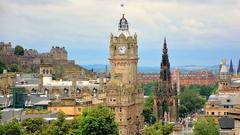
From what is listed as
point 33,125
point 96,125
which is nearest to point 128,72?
point 33,125

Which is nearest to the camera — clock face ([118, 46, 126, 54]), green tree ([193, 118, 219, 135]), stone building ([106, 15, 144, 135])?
green tree ([193, 118, 219, 135])

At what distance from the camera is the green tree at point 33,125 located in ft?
347

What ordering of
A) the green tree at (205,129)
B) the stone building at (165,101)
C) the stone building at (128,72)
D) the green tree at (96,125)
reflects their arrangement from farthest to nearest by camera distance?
the stone building at (165,101) → the stone building at (128,72) → the green tree at (96,125) → the green tree at (205,129)

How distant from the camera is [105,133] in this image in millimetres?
94188

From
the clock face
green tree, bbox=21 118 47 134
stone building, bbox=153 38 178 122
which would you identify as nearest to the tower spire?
stone building, bbox=153 38 178 122

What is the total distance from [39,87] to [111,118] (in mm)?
59370

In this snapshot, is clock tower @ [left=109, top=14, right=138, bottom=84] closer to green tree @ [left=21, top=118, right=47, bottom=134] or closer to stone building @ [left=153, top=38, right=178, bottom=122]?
stone building @ [left=153, top=38, right=178, bottom=122]

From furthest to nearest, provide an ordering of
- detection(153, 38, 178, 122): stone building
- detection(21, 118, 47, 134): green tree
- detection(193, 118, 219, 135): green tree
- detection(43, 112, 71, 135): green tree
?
detection(153, 38, 178, 122): stone building < detection(21, 118, 47, 134): green tree < detection(43, 112, 71, 135): green tree < detection(193, 118, 219, 135): green tree

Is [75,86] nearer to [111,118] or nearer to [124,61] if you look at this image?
[124,61]

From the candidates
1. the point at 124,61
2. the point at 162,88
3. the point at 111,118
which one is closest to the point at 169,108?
the point at 162,88

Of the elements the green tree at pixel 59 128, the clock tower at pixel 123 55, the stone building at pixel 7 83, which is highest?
the clock tower at pixel 123 55

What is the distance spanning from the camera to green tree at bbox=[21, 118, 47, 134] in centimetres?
10584

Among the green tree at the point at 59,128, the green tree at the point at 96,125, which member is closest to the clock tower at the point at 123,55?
the green tree at the point at 59,128

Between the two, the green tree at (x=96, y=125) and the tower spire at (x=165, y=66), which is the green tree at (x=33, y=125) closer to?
the green tree at (x=96, y=125)
